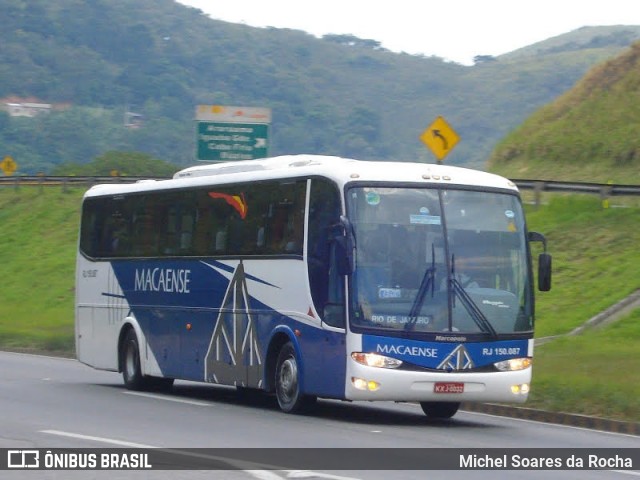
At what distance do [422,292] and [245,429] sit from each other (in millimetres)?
2738

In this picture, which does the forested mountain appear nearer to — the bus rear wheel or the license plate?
the bus rear wheel

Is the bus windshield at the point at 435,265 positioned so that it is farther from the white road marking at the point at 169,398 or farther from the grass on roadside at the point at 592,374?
the white road marking at the point at 169,398

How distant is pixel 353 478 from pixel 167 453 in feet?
7.08

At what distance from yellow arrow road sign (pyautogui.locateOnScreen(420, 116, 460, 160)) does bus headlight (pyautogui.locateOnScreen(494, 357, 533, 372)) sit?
9118mm

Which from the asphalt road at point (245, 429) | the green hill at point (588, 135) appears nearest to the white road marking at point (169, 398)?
the asphalt road at point (245, 429)

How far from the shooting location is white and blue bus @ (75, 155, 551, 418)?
1667cm

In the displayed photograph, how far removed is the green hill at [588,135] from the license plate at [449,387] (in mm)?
33810

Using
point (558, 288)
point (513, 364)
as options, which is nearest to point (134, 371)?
point (513, 364)

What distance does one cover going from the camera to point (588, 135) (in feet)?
184

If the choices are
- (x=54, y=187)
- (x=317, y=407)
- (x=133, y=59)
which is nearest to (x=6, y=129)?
(x=133, y=59)

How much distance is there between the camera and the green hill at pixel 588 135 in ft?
173

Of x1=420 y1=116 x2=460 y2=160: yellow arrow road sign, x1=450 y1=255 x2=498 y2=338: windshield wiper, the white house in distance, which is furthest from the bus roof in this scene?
the white house in distance

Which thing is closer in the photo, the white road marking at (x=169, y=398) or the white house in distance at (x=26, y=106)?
the white road marking at (x=169, y=398)

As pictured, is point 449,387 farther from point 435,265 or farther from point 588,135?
point 588,135
